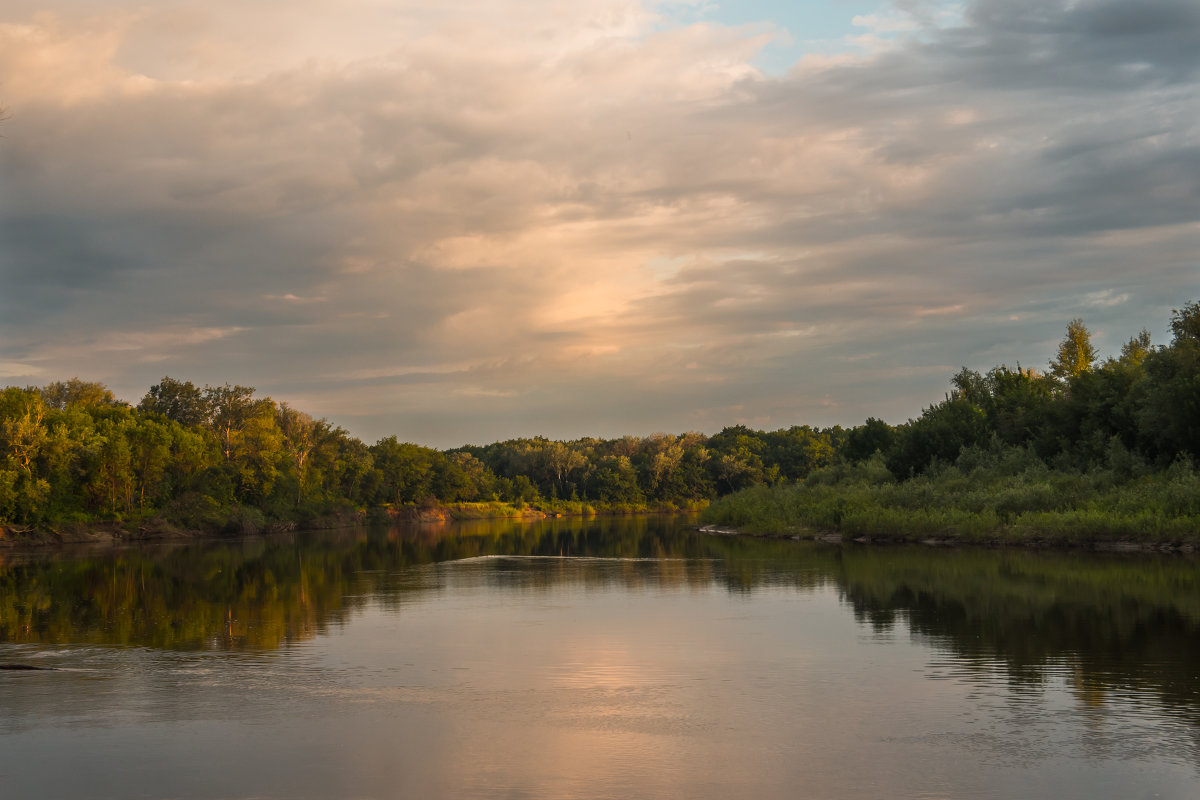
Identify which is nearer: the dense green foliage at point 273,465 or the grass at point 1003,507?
the grass at point 1003,507

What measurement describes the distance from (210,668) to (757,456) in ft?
423

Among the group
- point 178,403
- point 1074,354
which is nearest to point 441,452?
point 178,403

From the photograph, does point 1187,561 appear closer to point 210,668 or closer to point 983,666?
point 983,666

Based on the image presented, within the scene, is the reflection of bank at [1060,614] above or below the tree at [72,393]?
below

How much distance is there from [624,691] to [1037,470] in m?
40.9

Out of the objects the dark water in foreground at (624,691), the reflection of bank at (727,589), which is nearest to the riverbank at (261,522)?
the reflection of bank at (727,589)

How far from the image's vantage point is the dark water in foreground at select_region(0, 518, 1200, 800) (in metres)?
10.1

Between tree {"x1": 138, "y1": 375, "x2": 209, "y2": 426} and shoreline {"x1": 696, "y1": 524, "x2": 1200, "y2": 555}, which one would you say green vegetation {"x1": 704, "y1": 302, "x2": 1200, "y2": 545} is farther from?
tree {"x1": 138, "y1": 375, "x2": 209, "y2": 426}

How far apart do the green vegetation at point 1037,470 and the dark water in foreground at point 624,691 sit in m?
9.80

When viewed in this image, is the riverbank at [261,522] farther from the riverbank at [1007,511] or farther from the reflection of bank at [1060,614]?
the reflection of bank at [1060,614]

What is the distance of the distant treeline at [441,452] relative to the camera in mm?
47688

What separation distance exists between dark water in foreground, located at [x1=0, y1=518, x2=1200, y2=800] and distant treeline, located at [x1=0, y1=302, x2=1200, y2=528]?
20.4 meters

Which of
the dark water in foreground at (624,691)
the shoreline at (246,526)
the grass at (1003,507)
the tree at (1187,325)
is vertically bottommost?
the shoreline at (246,526)

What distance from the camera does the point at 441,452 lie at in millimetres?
124812
